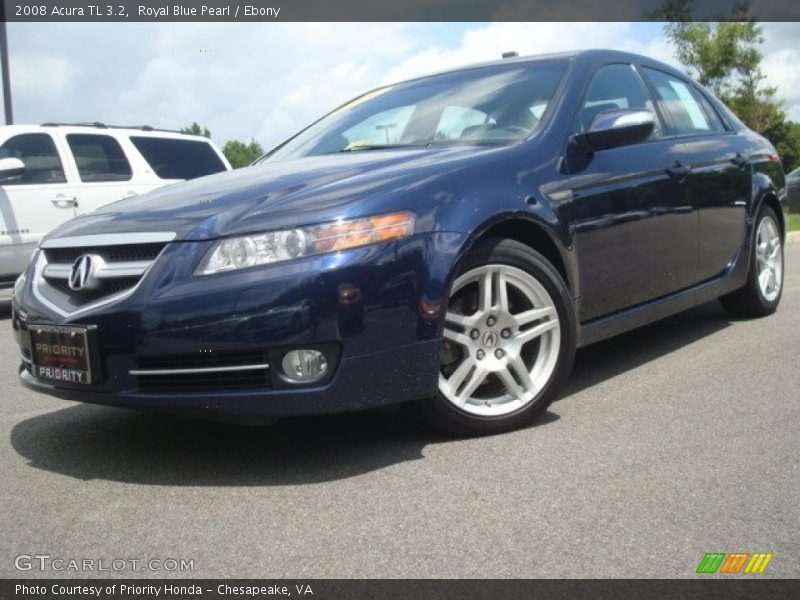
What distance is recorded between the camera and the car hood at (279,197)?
315 centimetres

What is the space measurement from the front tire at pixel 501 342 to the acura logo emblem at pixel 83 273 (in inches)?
50.7

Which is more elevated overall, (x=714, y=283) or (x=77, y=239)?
(x=77, y=239)

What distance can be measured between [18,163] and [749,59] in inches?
840

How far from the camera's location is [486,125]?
4.12 m

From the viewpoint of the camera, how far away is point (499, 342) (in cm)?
362

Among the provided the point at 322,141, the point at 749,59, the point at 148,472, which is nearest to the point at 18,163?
the point at 322,141

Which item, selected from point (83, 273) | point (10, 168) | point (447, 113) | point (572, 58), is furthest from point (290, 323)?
point (10, 168)

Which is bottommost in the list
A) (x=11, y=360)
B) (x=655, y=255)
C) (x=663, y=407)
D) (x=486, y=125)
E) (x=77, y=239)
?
(x=11, y=360)

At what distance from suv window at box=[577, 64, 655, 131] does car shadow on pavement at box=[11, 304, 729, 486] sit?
1.29 meters

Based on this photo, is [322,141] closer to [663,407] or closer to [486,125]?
[486,125]

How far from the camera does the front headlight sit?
3.07 meters

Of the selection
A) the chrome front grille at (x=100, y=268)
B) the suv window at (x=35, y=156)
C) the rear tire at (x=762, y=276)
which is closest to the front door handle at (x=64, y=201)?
the suv window at (x=35, y=156)

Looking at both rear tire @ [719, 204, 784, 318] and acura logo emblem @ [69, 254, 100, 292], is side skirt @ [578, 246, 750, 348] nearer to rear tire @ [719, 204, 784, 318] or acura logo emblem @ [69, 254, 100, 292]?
rear tire @ [719, 204, 784, 318]

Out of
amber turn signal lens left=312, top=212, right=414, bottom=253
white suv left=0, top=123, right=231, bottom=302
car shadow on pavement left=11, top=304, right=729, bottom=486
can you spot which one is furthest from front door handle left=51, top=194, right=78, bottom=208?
amber turn signal lens left=312, top=212, right=414, bottom=253
